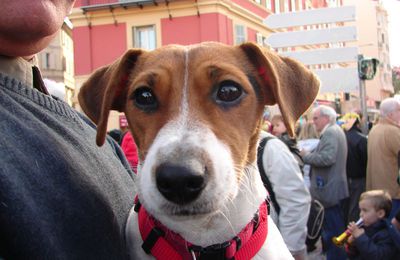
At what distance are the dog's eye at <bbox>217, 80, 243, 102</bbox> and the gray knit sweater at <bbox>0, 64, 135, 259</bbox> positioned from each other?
0.59 metres

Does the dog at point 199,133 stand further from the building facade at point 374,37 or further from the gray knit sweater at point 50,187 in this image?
the building facade at point 374,37

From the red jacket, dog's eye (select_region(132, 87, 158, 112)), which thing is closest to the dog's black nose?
dog's eye (select_region(132, 87, 158, 112))

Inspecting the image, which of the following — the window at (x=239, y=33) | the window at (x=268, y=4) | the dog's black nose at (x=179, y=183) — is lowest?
the dog's black nose at (x=179, y=183)

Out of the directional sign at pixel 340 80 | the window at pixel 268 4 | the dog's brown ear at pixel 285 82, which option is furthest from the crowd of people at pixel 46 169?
the window at pixel 268 4

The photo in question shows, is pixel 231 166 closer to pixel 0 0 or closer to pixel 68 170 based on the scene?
pixel 68 170

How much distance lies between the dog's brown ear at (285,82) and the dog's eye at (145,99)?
581 mm

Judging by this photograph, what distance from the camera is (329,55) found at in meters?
9.09

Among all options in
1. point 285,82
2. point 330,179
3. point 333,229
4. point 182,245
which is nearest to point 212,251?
point 182,245

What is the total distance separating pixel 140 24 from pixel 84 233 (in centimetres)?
2271

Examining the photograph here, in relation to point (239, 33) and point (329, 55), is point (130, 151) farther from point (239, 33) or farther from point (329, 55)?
point (239, 33)

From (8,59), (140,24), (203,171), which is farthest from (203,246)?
(140,24)

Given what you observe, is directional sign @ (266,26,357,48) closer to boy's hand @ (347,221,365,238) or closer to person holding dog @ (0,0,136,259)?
boy's hand @ (347,221,365,238)

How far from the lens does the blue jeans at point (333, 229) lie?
649 cm

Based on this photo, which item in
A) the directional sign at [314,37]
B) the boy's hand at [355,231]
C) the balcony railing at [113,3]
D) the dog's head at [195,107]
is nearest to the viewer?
the dog's head at [195,107]
